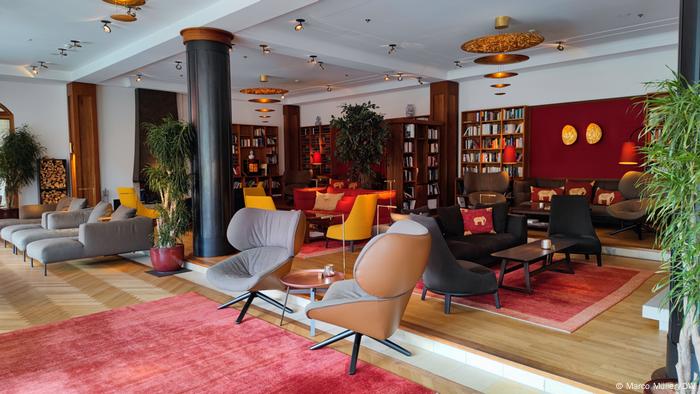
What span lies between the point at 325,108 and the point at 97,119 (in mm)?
6287

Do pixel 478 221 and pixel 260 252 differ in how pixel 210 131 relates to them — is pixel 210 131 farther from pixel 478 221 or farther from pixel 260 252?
pixel 478 221

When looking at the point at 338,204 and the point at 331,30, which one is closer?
the point at 331,30

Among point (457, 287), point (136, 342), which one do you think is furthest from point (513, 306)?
point (136, 342)

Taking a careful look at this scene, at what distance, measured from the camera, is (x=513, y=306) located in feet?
15.0

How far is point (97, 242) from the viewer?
6684 millimetres

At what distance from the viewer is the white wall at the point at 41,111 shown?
1043cm

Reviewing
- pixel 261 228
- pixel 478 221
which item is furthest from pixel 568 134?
pixel 261 228

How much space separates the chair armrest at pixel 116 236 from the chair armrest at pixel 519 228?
5201 millimetres

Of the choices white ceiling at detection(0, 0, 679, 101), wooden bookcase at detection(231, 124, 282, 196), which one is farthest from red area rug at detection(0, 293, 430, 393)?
wooden bookcase at detection(231, 124, 282, 196)

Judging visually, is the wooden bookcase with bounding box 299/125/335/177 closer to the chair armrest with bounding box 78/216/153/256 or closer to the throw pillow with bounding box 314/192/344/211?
the throw pillow with bounding box 314/192/344/211

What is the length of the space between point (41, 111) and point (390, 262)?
1066 centimetres

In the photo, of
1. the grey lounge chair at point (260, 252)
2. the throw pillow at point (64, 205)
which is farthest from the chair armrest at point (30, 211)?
the grey lounge chair at point (260, 252)

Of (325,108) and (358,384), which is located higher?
(325,108)

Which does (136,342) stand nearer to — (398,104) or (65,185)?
(65,185)
